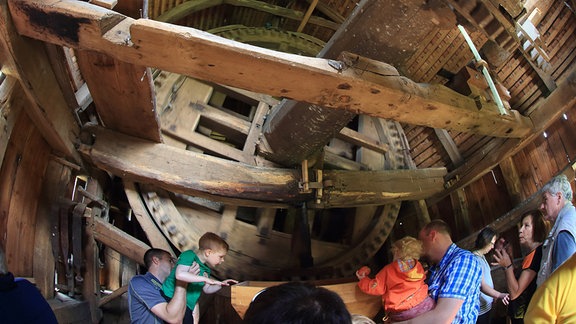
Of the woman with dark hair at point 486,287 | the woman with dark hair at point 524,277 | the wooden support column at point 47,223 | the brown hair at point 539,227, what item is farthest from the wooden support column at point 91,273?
the brown hair at point 539,227

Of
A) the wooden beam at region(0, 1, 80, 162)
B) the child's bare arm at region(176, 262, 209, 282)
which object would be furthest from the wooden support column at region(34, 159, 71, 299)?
the child's bare arm at region(176, 262, 209, 282)

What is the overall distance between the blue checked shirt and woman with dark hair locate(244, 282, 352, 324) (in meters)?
1.45

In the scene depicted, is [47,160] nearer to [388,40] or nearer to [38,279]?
[38,279]

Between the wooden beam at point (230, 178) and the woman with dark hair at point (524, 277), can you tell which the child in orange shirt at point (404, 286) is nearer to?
the woman with dark hair at point (524, 277)

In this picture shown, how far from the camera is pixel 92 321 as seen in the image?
308 centimetres

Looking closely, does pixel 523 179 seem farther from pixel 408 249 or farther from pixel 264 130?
pixel 264 130

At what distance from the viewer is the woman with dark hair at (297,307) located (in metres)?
0.98

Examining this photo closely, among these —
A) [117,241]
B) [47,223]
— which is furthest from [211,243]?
[47,223]

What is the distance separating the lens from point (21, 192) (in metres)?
2.55

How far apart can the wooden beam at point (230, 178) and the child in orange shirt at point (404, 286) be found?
120cm

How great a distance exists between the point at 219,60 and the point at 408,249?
148 cm

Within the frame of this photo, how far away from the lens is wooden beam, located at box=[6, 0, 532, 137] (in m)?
1.98

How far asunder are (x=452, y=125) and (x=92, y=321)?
113 inches

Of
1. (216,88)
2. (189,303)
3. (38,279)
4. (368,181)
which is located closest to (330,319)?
(189,303)
